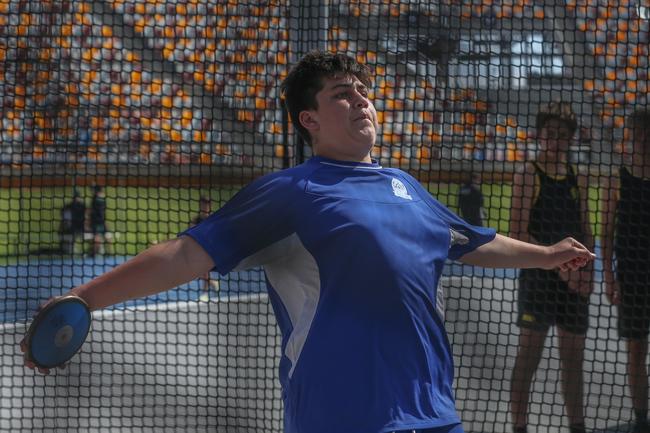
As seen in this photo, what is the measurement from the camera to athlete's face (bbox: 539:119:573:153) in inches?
173

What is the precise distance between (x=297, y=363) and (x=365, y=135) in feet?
2.04

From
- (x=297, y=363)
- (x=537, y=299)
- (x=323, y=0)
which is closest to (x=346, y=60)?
(x=297, y=363)

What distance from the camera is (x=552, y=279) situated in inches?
175

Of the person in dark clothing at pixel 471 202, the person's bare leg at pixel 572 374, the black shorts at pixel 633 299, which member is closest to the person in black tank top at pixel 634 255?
the black shorts at pixel 633 299

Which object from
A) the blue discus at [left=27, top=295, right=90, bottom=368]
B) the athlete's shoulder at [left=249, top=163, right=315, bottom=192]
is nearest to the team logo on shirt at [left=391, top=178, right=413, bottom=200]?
the athlete's shoulder at [left=249, top=163, right=315, bottom=192]

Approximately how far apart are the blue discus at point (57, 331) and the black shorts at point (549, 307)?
2.80 m

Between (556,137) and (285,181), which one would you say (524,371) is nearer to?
(556,137)

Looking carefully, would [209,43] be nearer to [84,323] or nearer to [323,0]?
[323,0]

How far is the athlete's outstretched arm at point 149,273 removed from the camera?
2080 millimetres

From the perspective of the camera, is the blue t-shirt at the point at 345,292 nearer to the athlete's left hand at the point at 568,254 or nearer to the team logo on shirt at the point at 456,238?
the team logo on shirt at the point at 456,238

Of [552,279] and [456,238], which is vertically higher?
[456,238]

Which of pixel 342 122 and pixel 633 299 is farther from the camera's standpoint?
pixel 633 299

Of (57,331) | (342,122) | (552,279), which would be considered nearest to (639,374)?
(552,279)

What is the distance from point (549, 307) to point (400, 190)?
92.9 inches
